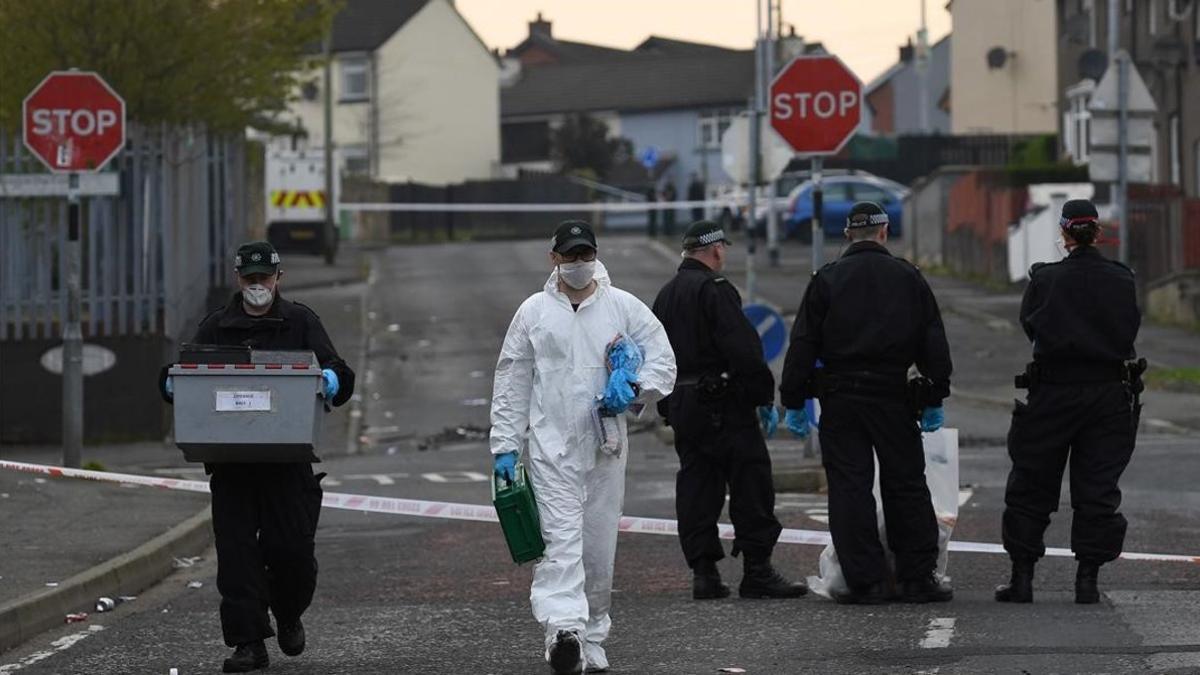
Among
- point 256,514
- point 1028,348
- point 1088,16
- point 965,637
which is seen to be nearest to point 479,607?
point 256,514

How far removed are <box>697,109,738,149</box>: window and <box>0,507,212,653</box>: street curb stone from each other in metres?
68.6

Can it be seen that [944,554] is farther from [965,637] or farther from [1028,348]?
[1028,348]

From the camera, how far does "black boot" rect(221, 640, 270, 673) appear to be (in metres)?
9.17

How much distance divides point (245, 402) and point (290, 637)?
3.56ft

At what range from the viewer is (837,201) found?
50031 millimetres

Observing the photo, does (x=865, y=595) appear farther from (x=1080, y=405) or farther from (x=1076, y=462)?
(x=1080, y=405)

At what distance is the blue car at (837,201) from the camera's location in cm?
5000

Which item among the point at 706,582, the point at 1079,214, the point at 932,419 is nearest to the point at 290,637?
the point at 706,582

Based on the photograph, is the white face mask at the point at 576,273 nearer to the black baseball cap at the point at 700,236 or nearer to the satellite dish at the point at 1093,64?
the black baseball cap at the point at 700,236

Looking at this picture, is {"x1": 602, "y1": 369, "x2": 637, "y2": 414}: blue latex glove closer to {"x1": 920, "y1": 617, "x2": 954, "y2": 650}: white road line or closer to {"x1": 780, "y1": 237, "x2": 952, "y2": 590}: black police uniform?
{"x1": 920, "y1": 617, "x2": 954, "y2": 650}: white road line

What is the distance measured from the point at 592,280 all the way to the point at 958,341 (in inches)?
821

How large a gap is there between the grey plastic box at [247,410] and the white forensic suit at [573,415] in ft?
2.54

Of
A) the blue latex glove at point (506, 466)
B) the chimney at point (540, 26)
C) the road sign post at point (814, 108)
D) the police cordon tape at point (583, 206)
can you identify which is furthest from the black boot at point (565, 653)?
the chimney at point (540, 26)

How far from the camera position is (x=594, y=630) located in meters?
8.91
